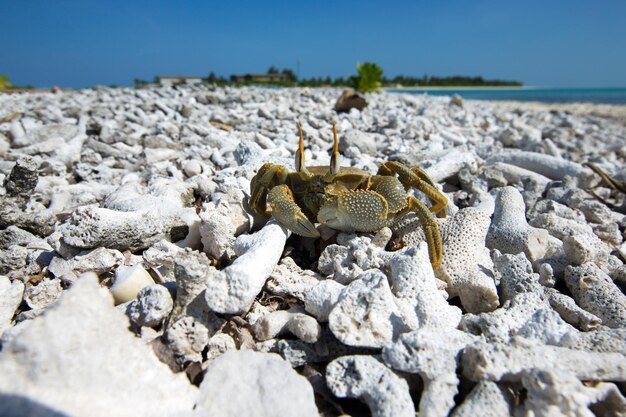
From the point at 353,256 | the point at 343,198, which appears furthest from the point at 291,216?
the point at 353,256

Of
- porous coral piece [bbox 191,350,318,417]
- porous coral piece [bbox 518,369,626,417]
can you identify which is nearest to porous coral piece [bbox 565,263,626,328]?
porous coral piece [bbox 518,369,626,417]

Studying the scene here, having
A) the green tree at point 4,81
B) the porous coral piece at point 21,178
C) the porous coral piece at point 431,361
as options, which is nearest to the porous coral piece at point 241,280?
the porous coral piece at point 431,361

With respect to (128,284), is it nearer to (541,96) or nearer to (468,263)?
(468,263)

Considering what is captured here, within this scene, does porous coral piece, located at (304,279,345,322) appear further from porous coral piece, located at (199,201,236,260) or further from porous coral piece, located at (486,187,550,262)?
porous coral piece, located at (486,187,550,262)

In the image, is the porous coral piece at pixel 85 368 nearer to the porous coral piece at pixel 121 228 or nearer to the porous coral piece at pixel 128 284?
the porous coral piece at pixel 128 284

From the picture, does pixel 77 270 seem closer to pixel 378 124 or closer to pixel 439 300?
pixel 439 300

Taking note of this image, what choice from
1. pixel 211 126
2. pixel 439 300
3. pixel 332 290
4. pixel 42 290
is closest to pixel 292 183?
pixel 332 290
